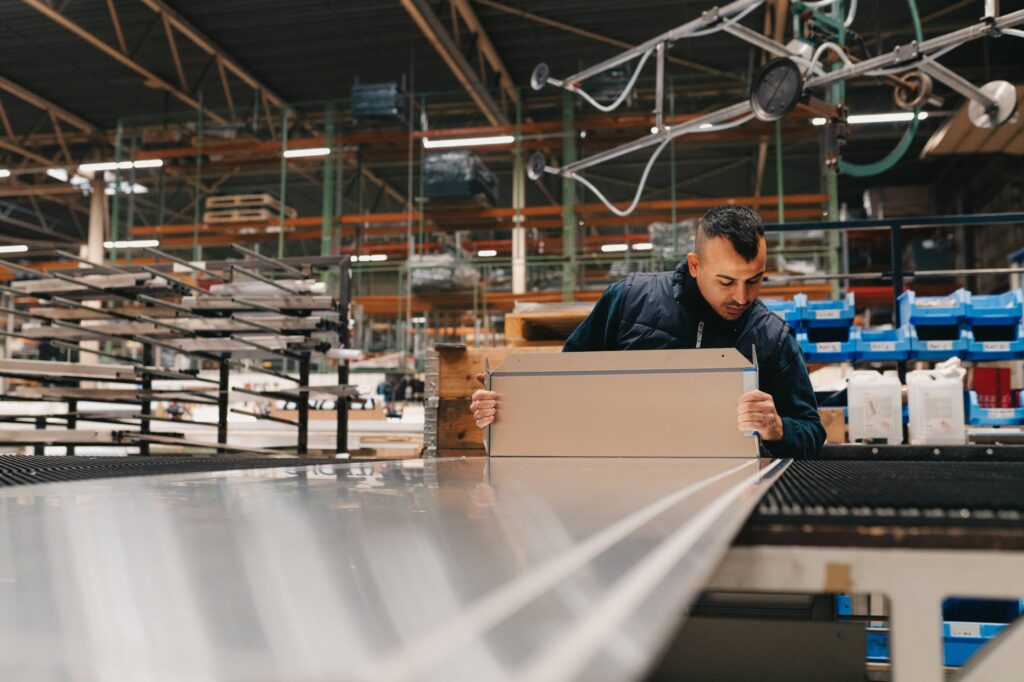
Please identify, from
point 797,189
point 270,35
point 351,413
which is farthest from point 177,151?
point 797,189

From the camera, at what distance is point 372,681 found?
10.5 inches

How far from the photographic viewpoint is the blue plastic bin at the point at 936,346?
3434mm

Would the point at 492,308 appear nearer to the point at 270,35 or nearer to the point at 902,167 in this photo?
the point at 270,35

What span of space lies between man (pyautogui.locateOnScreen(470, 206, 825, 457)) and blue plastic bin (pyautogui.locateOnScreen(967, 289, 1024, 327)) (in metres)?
1.68

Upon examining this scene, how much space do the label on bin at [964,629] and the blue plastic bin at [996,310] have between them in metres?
1.50

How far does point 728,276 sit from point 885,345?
1758 millimetres

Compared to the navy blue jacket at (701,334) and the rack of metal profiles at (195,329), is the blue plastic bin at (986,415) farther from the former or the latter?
the rack of metal profiles at (195,329)

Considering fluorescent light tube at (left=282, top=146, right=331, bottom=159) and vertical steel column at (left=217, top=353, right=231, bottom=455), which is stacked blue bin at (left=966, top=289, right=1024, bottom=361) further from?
fluorescent light tube at (left=282, top=146, right=331, bottom=159)

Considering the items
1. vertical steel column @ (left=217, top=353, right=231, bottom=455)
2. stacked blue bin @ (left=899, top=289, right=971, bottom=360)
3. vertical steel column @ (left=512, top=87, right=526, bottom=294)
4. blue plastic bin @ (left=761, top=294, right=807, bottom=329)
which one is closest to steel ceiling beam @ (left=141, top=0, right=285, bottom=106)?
vertical steel column @ (left=512, top=87, right=526, bottom=294)

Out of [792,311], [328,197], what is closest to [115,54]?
[328,197]

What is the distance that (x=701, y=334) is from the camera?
7.47 ft

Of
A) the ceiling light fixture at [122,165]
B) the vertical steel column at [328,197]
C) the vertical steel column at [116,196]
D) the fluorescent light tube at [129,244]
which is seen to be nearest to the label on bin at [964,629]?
the vertical steel column at [328,197]

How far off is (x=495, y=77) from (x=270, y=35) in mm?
2730

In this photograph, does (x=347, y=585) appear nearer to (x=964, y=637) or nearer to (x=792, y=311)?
(x=964, y=637)
